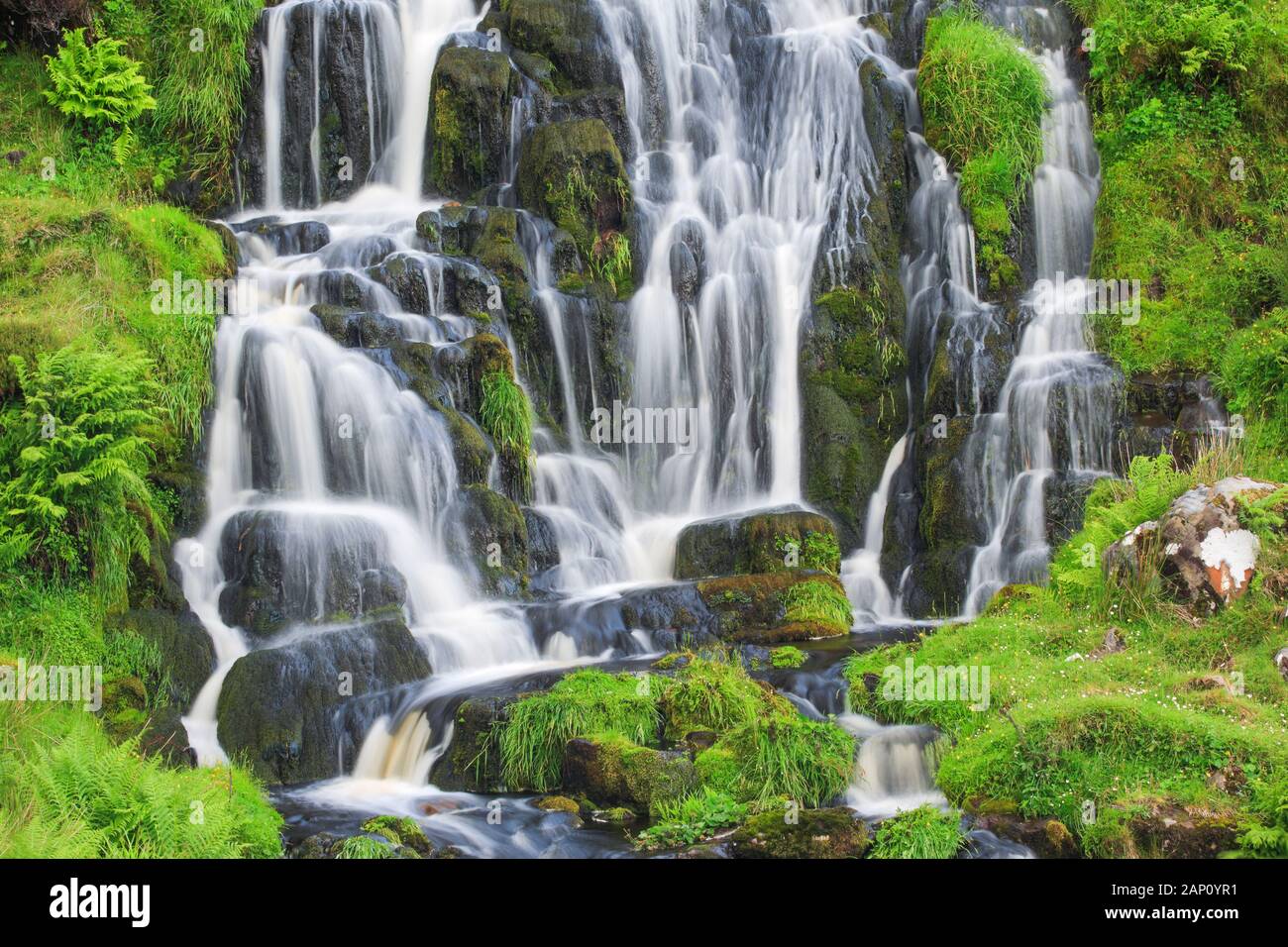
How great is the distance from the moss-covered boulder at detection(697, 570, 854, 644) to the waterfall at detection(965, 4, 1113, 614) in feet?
6.79

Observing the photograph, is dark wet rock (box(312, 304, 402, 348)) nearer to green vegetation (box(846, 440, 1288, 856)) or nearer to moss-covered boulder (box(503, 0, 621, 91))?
moss-covered boulder (box(503, 0, 621, 91))

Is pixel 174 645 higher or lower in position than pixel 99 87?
lower

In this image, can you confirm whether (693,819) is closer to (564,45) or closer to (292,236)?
(292,236)

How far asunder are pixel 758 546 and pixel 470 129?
835cm

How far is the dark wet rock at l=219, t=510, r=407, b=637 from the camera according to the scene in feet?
40.8

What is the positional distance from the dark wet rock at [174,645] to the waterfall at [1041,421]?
8.43m

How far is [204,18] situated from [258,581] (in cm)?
1058

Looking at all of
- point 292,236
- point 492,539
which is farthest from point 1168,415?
point 292,236

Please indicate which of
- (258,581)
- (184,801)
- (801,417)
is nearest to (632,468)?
(801,417)

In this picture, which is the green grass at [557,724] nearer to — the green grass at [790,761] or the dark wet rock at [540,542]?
the green grass at [790,761]

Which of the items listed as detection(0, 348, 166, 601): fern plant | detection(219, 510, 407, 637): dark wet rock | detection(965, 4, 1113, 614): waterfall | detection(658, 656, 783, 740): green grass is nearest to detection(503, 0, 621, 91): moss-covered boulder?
detection(965, 4, 1113, 614): waterfall

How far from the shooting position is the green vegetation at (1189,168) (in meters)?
16.4

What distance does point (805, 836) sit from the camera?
27.0ft

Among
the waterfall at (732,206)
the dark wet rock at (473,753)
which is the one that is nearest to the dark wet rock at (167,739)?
the dark wet rock at (473,753)
